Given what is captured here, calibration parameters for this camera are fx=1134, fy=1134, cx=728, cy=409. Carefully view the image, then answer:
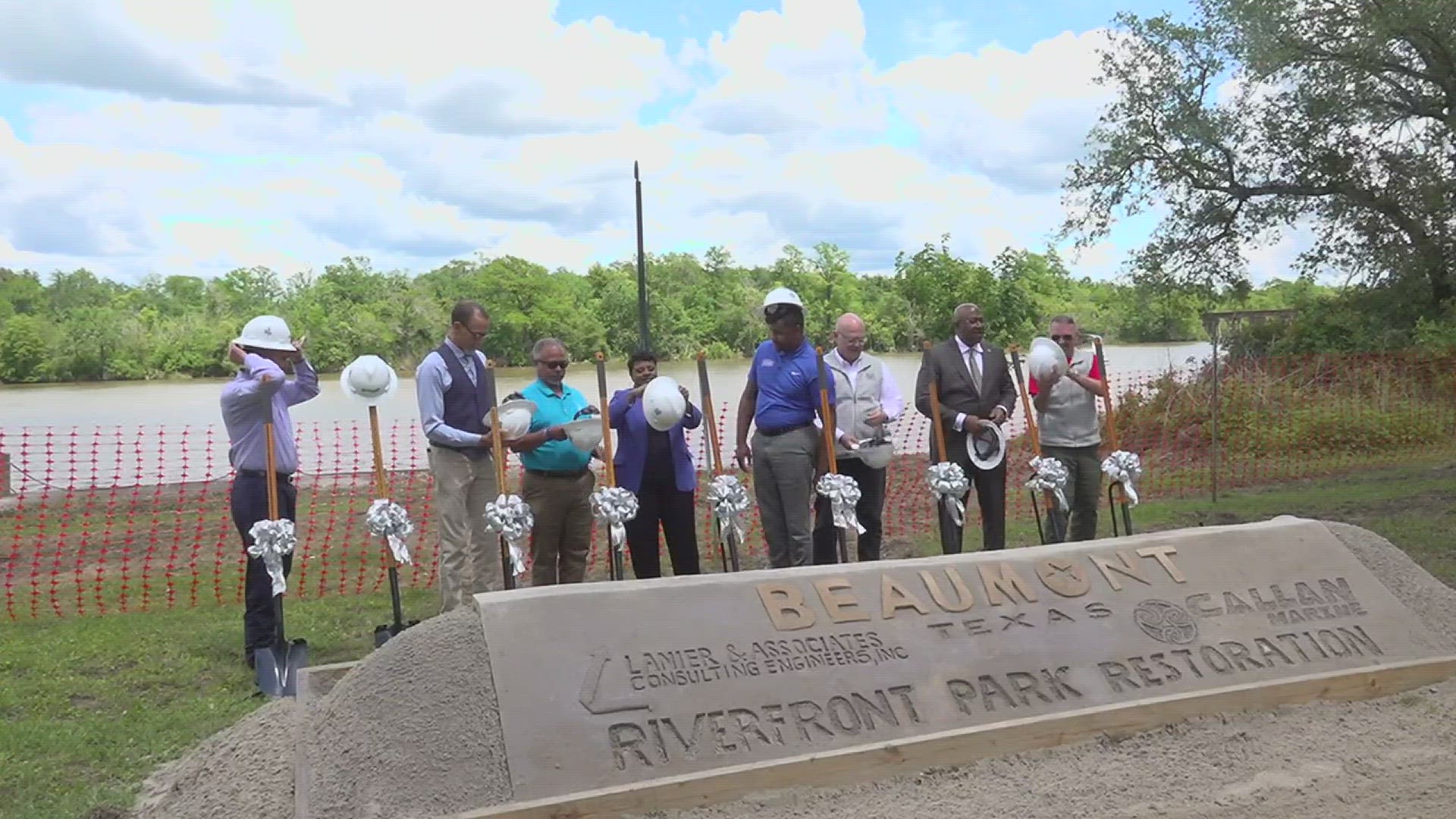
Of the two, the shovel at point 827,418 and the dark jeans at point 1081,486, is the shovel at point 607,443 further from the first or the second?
the dark jeans at point 1081,486

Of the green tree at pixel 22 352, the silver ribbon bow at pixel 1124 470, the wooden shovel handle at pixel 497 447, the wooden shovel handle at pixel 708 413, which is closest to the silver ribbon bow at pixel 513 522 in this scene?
the wooden shovel handle at pixel 497 447

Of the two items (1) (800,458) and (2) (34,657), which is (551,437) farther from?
(2) (34,657)

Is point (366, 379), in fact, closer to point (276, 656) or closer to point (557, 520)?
point (557, 520)

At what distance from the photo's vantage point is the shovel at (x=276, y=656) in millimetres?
4914

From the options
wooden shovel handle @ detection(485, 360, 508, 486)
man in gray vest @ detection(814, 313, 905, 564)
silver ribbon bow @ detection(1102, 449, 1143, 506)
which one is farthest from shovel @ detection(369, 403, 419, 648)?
silver ribbon bow @ detection(1102, 449, 1143, 506)

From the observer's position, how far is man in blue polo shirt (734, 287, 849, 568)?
5391 millimetres

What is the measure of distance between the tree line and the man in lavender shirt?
41.1 ft

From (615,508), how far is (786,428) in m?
0.99

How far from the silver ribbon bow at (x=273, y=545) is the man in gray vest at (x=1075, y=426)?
3.80m

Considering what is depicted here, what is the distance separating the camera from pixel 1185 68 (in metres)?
14.9

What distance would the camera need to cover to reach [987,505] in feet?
19.5

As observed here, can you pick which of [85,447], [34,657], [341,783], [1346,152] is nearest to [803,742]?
[341,783]

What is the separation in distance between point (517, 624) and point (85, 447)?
58.8 feet

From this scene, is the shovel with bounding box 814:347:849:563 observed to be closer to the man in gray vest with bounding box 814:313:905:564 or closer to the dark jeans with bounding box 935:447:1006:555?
the man in gray vest with bounding box 814:313:905:564
